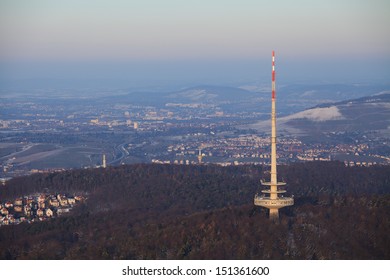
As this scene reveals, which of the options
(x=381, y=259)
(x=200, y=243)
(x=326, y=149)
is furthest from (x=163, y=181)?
(x=326, y=149)

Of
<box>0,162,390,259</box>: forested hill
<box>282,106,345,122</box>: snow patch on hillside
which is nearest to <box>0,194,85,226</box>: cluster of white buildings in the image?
<box>0,162,390,259</box>: forested hill

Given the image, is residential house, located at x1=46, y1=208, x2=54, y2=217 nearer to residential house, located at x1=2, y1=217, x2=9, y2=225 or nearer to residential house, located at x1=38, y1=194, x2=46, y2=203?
residential house, located at x1=2, y1=217, x2=9, y2=225

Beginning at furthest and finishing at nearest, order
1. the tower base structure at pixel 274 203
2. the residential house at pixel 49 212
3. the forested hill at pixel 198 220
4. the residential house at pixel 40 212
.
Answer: the residential house at pixel 40 212 → the residential house at pixel 49 212 → the tower base structure at pixel 274 203 → the forested hill at pixel 198 220

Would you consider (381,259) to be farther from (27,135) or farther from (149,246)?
(27,135)

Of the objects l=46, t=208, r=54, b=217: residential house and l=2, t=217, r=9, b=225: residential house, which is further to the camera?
l=46, t=208, r=54, b=217: residential house

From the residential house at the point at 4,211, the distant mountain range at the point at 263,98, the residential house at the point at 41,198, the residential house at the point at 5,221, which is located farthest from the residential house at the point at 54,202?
the distant mountain range at the point at 263,98

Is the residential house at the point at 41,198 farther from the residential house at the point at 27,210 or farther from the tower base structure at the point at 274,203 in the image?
the tower base structure at the point at 274,203
